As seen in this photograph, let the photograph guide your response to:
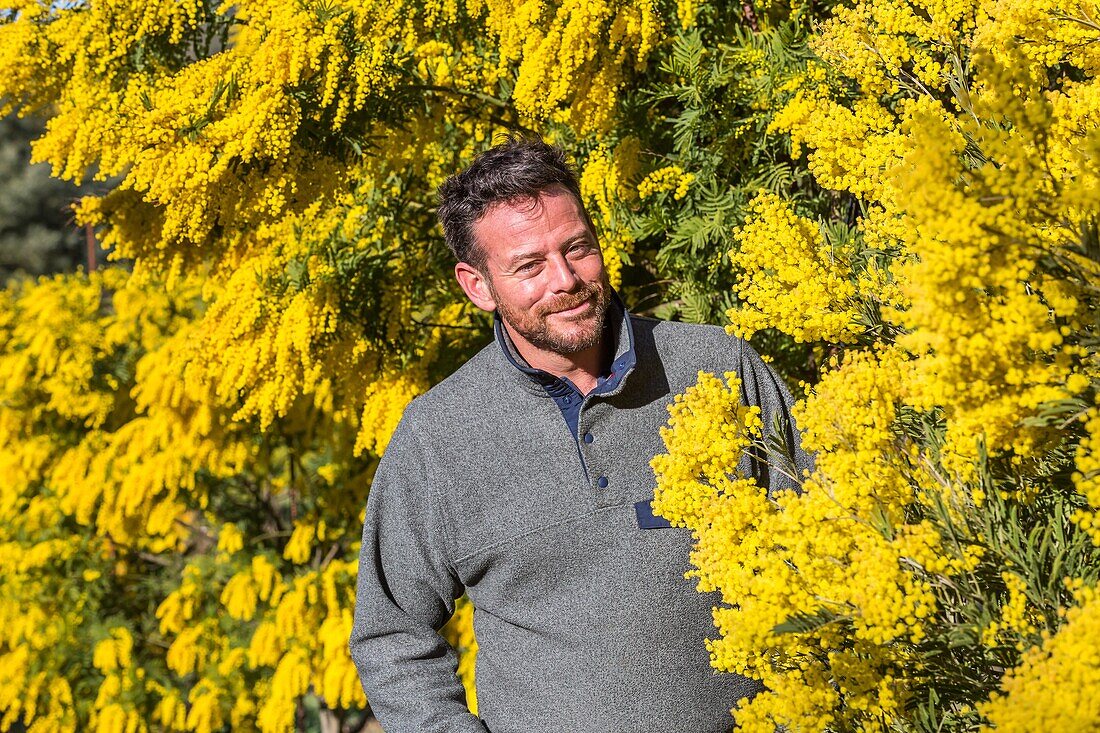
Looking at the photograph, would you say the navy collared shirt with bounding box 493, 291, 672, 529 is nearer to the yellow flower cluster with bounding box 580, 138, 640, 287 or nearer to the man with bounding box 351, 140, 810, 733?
the man with bounding box 351, 140, 810, 733

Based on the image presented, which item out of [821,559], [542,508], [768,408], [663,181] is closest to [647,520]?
[542,508]

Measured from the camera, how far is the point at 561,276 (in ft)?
7.30

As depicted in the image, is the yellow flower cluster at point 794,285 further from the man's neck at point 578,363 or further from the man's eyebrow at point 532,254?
the man's neck at point 578,363

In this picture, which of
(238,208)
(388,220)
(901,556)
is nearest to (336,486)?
(388,220)

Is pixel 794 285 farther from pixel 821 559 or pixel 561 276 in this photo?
pixel 561 276

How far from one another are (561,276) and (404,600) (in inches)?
32.6

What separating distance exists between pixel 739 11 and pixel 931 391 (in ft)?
10.1

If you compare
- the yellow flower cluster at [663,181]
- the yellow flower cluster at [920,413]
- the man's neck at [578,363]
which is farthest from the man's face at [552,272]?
the yellow flower cluster at [663,181]

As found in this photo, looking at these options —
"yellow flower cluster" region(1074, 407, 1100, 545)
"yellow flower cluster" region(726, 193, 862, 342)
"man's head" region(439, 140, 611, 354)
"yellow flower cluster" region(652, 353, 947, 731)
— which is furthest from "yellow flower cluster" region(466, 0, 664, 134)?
"yellow flower cluster" region(1074, 407, 1100, 545)

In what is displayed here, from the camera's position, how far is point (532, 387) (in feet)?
7.94

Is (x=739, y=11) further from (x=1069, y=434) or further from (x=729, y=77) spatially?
(x=1069, y=434)

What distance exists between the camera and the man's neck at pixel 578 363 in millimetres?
2434

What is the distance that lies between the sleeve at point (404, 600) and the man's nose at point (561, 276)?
21.1 inches

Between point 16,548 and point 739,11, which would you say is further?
point 16,548
